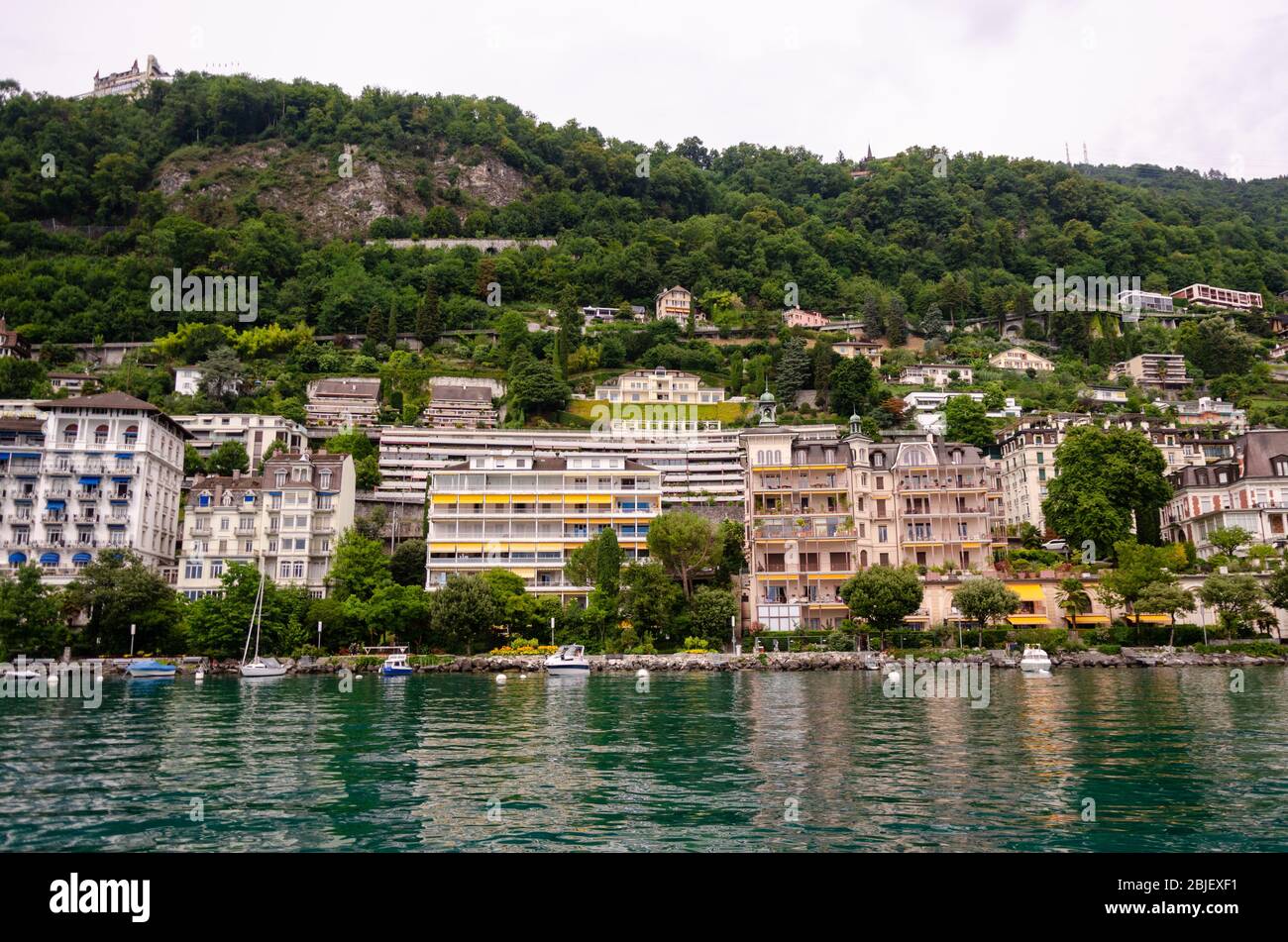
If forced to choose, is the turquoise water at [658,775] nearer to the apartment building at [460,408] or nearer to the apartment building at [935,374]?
the apartment building at [460,408]

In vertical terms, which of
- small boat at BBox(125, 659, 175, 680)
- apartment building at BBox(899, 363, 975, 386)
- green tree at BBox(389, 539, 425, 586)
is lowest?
small boat at BBox(125, 659, 175, 680)

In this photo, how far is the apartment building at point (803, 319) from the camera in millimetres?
140125

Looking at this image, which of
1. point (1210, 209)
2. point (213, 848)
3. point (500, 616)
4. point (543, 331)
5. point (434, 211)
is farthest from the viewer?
point (1210, 209)

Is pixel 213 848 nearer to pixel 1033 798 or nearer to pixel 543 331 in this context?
pixel 1033 798

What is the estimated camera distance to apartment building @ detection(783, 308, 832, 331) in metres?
140

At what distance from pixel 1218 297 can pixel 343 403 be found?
135148 mm

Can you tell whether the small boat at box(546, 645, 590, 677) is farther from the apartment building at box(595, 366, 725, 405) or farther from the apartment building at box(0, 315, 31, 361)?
the apartment building at box(0, 315, 31, 361)

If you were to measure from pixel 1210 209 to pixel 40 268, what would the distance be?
688ft

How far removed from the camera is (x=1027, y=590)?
67.1 meters

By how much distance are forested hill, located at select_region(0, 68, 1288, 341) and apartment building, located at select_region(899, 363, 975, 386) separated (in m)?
22.8

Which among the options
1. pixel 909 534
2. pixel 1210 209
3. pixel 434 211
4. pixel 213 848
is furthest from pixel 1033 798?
pixel 1210 209

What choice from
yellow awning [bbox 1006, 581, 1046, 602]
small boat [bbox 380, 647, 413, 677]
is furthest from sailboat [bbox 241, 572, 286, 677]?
yellow awning [bbox 1006, 581, 1046, 602]

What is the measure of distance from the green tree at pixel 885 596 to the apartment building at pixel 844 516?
26.3 ft
